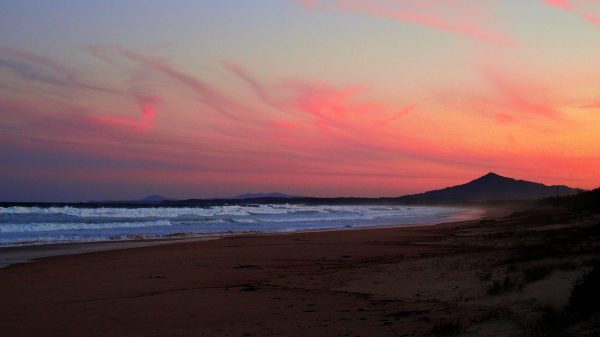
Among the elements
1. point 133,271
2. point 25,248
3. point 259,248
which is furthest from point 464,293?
point 25,248

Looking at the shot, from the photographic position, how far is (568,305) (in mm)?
8141

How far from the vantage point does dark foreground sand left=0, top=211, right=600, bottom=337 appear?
27.5ft

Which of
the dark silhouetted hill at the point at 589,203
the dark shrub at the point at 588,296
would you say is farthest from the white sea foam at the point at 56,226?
the dark shrub at the point at 588,296

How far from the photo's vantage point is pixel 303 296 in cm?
1146

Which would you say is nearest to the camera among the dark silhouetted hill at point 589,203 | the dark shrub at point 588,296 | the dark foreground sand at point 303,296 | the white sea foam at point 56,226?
the dark shrub at point 588,296

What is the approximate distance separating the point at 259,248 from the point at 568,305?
54.3ft

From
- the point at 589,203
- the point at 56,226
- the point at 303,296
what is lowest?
the point at 303,296

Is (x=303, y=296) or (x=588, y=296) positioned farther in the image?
(x=303, y=296)

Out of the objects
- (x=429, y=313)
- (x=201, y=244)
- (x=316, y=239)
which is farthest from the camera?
(x=316, y=239)

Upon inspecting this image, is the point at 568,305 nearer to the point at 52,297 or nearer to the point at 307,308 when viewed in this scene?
the point at 307,308

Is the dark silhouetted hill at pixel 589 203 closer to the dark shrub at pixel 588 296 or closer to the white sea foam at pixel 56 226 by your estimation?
the white sea foam at pixel 56 226

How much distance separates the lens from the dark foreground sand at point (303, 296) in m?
8.38

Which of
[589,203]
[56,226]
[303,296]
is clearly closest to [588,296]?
[303,296]

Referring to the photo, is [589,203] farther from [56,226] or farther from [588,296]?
[588,296]
